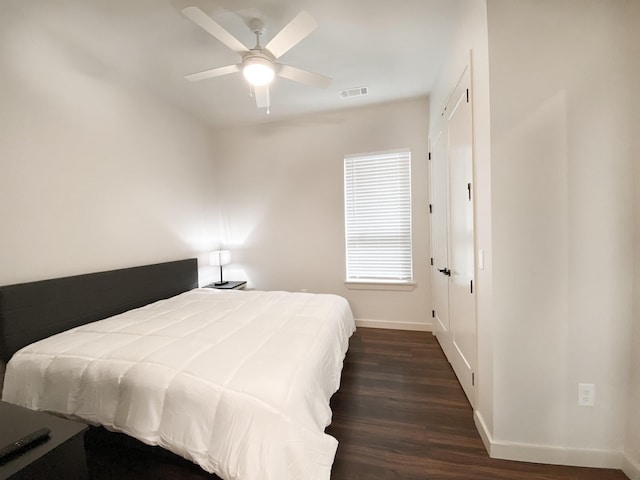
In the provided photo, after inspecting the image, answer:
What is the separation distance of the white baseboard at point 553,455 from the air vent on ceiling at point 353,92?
332 cm

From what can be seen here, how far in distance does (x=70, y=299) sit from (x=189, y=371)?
1526 mm

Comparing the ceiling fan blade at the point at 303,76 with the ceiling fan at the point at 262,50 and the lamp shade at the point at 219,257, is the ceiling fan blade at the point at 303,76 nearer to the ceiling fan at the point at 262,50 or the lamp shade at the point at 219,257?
the ceiling fan at the point at 262,50

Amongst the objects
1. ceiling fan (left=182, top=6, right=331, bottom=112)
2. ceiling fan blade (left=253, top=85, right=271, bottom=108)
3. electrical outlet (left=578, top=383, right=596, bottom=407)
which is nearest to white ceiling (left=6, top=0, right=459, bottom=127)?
ceiling fan (left=182, top=6, right=331, bottom=112)

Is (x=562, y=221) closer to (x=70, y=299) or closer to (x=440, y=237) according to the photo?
(x=440, y=237)

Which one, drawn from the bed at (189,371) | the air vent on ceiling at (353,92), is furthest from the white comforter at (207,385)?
the air vent on ceiling at (353,92)

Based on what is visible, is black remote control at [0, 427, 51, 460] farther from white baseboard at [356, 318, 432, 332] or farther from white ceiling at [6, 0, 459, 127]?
white baseboard at [356, 318, 432, 332]

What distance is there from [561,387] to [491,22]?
2.12m

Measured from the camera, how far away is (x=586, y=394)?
1441mm

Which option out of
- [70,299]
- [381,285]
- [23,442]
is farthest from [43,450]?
[381,285]

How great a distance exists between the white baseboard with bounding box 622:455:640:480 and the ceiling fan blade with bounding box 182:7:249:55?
3.37m

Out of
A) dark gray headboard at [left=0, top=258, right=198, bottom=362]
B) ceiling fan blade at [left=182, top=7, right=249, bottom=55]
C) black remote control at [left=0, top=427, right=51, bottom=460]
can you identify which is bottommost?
black remote control at [left=0, top=427, right=51, bottom=460]

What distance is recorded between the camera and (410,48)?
233 centimetres

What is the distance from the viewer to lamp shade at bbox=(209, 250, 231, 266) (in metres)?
3.71

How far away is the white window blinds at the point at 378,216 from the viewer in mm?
3436
